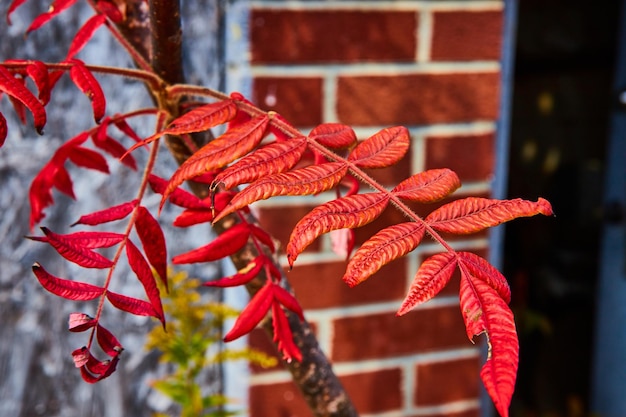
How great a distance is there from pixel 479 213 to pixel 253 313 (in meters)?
0.18

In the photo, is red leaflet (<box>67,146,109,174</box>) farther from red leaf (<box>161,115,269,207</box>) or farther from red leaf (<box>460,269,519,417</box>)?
red leaf (<box>460,269,519,417</box>)

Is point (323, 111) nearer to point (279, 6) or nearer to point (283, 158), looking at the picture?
point (279, 6)

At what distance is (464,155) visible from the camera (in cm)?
97

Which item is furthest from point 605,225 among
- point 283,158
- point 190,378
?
point 283,158

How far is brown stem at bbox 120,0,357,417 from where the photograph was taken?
45 cm

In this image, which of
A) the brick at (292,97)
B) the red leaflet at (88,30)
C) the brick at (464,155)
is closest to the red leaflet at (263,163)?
the red leaflet at (88,30)

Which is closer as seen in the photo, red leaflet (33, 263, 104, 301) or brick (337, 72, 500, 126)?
red leaflet (33, 263, 104, 301)

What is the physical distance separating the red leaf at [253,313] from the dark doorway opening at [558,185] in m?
1.52

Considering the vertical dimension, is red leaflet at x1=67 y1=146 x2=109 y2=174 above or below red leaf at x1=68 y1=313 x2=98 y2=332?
above

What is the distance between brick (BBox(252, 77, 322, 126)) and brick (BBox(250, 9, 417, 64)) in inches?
1.0

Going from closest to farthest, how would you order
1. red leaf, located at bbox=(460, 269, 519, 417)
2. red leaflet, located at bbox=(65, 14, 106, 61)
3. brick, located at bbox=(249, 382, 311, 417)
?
red leaf, located at bbox=(460, 269, 519, 417) → red leaflet, located at bbox=(65, 14, 106, 61) → brick, located at bbox=(249, 382, 311, 417)

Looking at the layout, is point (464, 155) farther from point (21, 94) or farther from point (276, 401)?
point (21, 94)

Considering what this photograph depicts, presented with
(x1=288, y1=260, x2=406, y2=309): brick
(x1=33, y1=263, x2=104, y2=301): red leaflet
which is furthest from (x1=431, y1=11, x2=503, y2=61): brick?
(x1=33, y1=263, x2=104, y2=301): red leaflet

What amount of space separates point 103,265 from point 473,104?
673 millimetres
